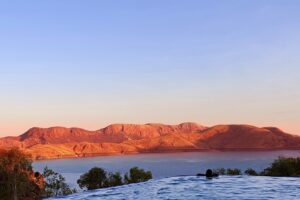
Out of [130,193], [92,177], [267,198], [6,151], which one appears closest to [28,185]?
[6,151]

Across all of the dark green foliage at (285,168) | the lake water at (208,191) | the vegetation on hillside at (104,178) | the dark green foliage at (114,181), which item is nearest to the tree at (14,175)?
the dark green foliage at (114,181)

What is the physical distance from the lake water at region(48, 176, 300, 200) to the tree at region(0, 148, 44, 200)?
6180 centimetres

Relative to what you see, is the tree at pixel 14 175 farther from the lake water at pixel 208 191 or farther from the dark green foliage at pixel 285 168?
the dark green foliage at pixel 285 168

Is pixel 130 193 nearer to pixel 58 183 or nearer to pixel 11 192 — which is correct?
pixel 11 192

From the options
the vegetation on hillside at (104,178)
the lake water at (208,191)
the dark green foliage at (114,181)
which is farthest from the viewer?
the vegetation on hillside at (104,178)

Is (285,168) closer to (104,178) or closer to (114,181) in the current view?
(114,181)

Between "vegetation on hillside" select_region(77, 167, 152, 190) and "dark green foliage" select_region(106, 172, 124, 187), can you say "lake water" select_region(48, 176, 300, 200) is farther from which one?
"vegetation on hillside" select_region(77, 167, 152, 190)

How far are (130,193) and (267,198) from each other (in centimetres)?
1684

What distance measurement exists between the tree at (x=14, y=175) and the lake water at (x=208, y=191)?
61798 millimetres

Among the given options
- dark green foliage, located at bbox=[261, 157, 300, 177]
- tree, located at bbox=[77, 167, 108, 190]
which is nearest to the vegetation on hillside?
tree, located at bbox=[77, 167, 108, 190]

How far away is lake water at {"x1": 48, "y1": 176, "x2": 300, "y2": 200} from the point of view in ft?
A: 152

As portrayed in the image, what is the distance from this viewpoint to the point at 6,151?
383ft

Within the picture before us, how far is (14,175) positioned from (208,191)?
76206 millimetres

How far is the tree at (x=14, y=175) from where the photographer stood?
109250 mm
